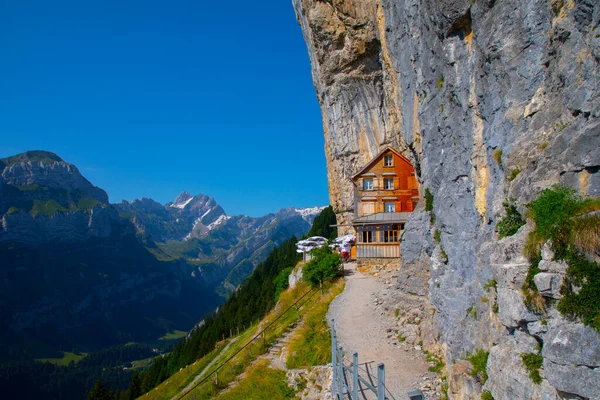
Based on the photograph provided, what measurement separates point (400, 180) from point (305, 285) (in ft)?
51.4

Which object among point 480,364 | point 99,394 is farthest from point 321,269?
point 99,394

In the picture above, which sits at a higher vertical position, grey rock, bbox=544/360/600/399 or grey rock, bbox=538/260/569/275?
grey rock, bbox=538/260/569/275

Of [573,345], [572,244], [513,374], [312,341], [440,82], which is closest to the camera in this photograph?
[573,345]

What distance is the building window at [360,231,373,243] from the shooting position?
1471 inches

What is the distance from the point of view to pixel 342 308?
26.8 m

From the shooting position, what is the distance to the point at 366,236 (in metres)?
37.4

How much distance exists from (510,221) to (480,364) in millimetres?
4688

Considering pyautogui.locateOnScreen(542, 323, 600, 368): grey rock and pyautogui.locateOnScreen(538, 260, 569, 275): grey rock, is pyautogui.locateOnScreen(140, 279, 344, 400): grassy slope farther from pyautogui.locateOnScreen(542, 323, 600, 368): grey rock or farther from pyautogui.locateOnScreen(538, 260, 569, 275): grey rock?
pyautogui.locateOnScreen(538, 260, 569, 275): grey rock

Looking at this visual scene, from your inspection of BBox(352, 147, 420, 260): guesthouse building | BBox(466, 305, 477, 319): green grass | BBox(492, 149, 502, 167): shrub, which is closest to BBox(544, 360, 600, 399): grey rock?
BBox(466, 305, 477, 319): green grass

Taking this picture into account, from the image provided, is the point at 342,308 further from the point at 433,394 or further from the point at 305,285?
the point at 433,394

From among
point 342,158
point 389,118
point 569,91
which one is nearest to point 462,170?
point 569,91

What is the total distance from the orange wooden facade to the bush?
406 inches

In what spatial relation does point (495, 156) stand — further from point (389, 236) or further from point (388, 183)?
point (388, 183)

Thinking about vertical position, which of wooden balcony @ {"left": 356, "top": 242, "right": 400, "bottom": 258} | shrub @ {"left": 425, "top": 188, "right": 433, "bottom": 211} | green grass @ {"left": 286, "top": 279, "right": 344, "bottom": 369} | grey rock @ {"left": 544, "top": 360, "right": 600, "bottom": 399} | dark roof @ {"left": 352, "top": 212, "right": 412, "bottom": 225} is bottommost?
green grass @ {"left": 286, "top": 279, "right": 344, "bottom": 369}
